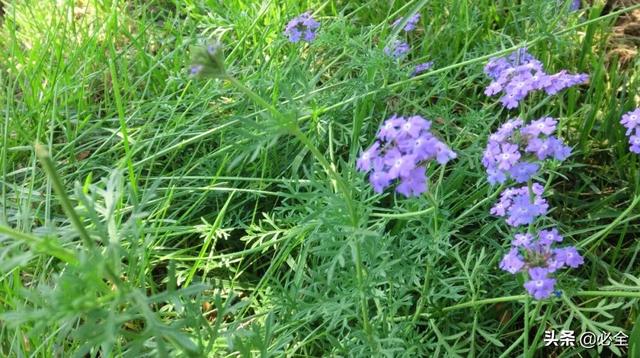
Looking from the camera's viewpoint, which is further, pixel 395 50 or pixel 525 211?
pixel 395 50

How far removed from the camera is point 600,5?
7.99ft

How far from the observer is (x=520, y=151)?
1.39 metres

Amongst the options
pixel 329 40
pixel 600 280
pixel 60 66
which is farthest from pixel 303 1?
pixel 600 280

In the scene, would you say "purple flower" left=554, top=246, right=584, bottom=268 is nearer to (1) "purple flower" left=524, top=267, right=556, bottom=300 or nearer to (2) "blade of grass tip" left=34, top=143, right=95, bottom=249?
(1) "purple flower" left=524, top=267, right=556, bottom=300

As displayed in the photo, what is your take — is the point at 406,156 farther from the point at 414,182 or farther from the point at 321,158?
the point at 321,158

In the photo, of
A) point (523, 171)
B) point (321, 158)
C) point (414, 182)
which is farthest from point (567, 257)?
point (321, 158)

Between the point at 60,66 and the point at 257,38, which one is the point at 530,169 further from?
the point at 60,66

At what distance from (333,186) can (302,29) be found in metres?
0.66

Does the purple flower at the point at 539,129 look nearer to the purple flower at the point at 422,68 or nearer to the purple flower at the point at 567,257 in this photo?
the purple flower at the point at 567,257

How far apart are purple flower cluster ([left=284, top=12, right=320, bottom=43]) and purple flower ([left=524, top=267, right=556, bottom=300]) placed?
117 centimetres

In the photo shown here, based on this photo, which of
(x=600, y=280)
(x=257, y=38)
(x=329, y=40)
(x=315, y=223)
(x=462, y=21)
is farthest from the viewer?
(x=257, y=38)

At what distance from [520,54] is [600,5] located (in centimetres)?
68

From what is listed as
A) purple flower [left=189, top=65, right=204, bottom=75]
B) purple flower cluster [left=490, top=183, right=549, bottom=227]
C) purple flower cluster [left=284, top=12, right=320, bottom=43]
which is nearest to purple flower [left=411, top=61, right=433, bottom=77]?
purple flower cluster [left=284, top=12, right=320, bottom=43]

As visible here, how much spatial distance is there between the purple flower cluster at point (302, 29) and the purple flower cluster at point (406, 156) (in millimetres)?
1013
